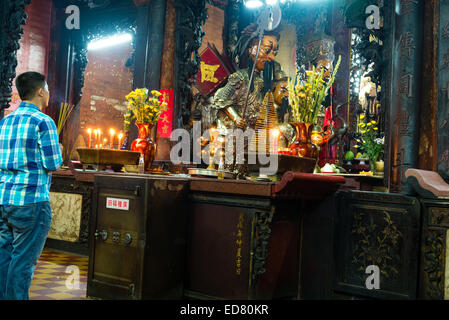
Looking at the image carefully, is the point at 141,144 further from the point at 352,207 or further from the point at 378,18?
the point at 378,18

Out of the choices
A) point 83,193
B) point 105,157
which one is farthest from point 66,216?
point 105,157

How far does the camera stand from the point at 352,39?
1016 cm

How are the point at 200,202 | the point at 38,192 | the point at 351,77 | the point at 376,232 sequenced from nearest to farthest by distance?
the point at 38,192 → the point at 376,232 → the point at 200,202 → the point at 351,77

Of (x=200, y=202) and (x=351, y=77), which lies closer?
(x=200, y=202)

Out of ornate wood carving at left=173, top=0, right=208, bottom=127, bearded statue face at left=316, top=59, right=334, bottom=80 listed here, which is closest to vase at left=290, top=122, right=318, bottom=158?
ornate wood carving at left=173, top=0, right=208, bottom=127

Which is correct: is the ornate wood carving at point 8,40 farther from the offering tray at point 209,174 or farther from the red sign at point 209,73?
the offering tray at point 209,174

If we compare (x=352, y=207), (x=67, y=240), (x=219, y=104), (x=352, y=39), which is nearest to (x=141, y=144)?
(x=67, y=240)

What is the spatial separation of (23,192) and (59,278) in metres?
1.71

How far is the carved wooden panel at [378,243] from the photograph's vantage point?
115 inches

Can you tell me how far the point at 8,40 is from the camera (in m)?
6.63

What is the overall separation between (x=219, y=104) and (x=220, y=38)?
3.53 metres

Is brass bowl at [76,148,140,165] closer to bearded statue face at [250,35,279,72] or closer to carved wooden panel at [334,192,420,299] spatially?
carved wooden panel at [334,192,420,299]

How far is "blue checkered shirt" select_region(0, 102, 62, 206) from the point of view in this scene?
235 centimetres

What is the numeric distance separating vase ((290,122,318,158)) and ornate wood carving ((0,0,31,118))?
4.72 meters
